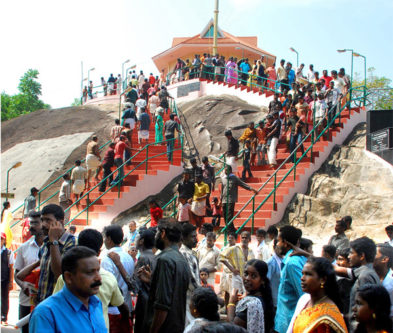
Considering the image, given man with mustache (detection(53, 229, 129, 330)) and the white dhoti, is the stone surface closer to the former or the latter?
the white dhoti

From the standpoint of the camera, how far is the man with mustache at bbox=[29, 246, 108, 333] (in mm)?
3311

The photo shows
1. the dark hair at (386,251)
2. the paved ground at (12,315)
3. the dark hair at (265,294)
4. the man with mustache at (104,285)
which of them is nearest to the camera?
the man with mustache at (104,285)

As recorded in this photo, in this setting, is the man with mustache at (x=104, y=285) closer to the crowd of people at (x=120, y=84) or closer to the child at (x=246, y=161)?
the child at (x=246, y=161)

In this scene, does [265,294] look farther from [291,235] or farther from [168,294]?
[168,294]

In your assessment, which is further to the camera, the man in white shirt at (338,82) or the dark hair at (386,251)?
the man in white shirt at (338,82)

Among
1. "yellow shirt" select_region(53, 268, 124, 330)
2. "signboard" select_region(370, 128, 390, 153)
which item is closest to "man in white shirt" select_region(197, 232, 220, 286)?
"yellow shirt" select_region(53, 268, 124, 330)

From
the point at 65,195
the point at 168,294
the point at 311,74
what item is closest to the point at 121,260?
the point at 168,294

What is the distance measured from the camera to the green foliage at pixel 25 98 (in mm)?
68206


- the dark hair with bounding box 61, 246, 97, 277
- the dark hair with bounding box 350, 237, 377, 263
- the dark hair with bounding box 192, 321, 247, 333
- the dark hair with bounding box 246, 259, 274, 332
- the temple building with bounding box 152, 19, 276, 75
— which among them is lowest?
the dark hair with bounding box 246, 259, 274, 332

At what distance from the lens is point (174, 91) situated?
30.9m

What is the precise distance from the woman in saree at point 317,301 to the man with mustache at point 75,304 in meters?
1.66

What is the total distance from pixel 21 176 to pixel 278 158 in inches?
491

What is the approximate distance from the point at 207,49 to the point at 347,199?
30.0m

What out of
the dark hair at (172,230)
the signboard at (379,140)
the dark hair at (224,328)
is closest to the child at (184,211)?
the signboard at (379,140)
